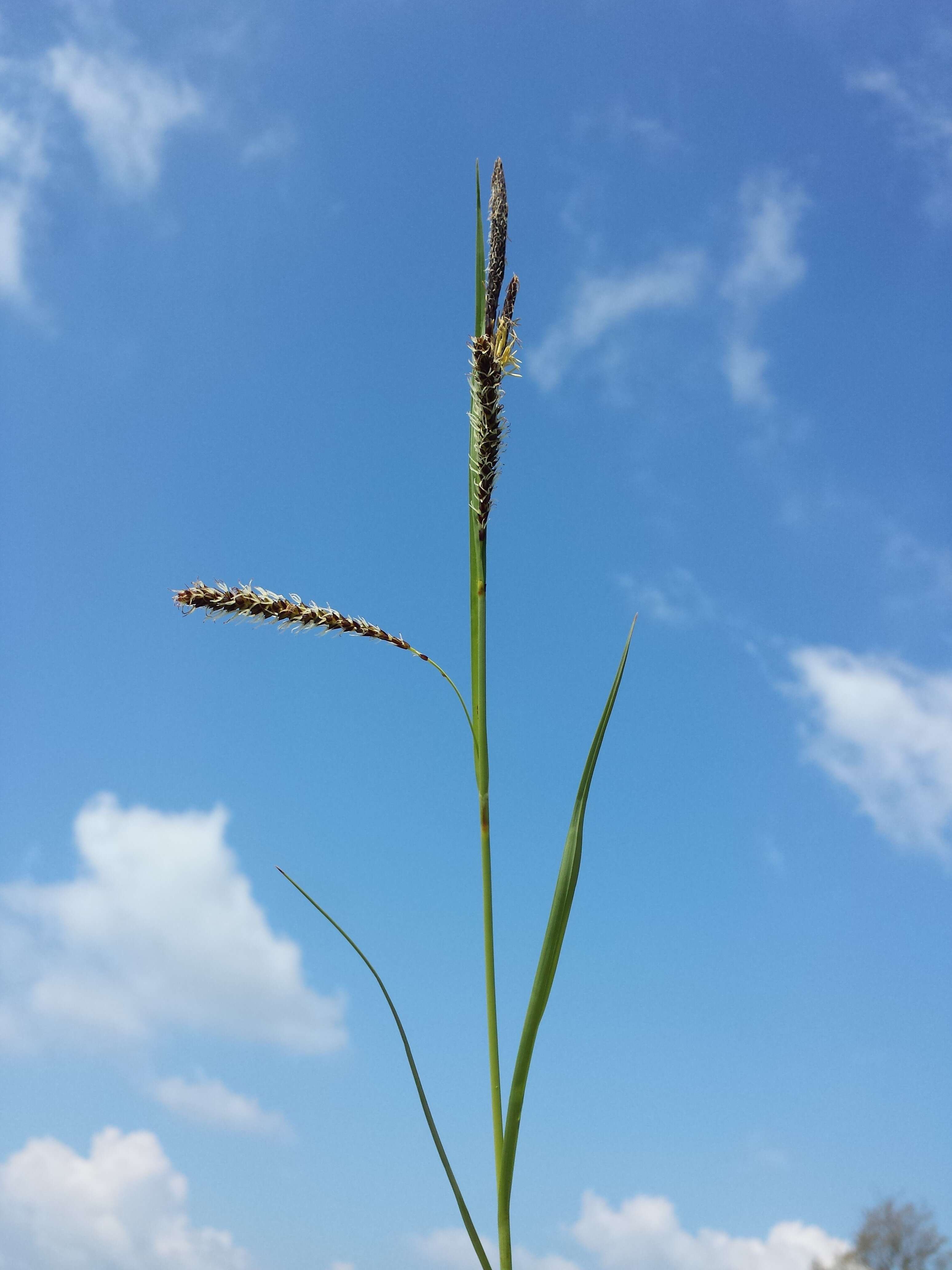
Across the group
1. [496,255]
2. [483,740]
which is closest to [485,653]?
[483,740]

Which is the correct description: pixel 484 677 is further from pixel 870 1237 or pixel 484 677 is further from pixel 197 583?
pixel 870 1237

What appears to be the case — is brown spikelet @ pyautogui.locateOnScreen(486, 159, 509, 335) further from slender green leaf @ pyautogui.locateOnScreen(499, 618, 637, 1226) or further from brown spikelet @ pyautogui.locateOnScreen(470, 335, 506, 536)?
slender green leaf @ pyautogui.locateOnScreen(499, 618, 637, 1226)

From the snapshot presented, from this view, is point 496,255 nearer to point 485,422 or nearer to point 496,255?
point 496,255

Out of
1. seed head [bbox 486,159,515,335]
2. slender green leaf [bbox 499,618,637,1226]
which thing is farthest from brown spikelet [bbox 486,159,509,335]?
slender green leaf [bbox 499,618,637,1226]

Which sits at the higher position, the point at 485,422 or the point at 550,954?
the point at 485,422

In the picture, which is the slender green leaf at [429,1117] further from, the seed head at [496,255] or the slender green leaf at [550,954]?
the seed head at [496,255]

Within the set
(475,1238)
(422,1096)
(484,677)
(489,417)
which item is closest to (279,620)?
(484,677)
